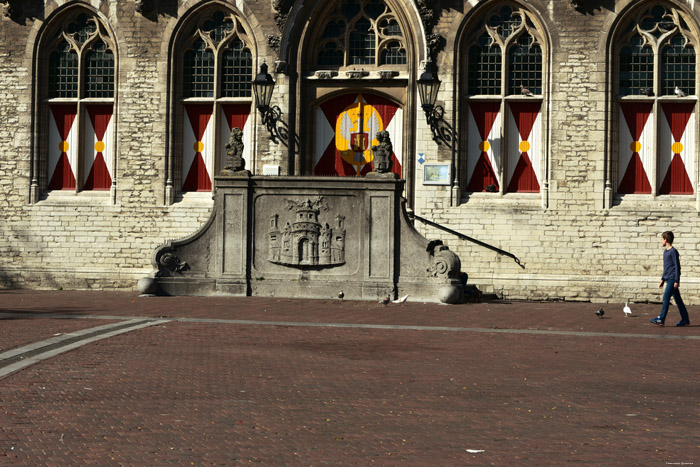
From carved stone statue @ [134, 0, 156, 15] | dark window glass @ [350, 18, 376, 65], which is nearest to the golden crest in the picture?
dark window glass @ [350, 18, 376, 65]

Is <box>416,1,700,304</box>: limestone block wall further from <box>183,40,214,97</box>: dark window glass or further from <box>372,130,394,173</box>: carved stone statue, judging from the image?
<box>183,40,214,97</box>: dark window glass

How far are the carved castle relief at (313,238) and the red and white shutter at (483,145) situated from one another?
4.59 m

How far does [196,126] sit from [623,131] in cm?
913

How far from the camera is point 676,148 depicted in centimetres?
2161

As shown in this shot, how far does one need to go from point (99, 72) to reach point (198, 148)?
2.80m

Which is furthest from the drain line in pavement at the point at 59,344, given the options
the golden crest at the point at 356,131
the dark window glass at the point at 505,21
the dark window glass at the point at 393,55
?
the dark window glass at the point at 505,21

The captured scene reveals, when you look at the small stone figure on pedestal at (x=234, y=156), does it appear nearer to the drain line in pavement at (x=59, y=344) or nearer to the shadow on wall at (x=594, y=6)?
the drain line in pavement at (x=59, y=344)

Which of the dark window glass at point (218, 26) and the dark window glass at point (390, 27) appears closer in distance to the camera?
the dark window glass at point (390, 27)

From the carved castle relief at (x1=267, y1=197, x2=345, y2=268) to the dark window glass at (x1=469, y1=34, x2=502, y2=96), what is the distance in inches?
208

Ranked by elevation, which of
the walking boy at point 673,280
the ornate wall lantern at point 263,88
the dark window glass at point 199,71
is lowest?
the walking boy at point 673,280

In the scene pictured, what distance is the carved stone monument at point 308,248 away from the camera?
1839 centimetres

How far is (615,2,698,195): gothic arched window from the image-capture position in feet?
70.2

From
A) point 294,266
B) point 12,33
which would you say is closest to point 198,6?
point 12,33

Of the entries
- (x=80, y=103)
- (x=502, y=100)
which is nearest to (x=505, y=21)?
(x=502, y=100)
